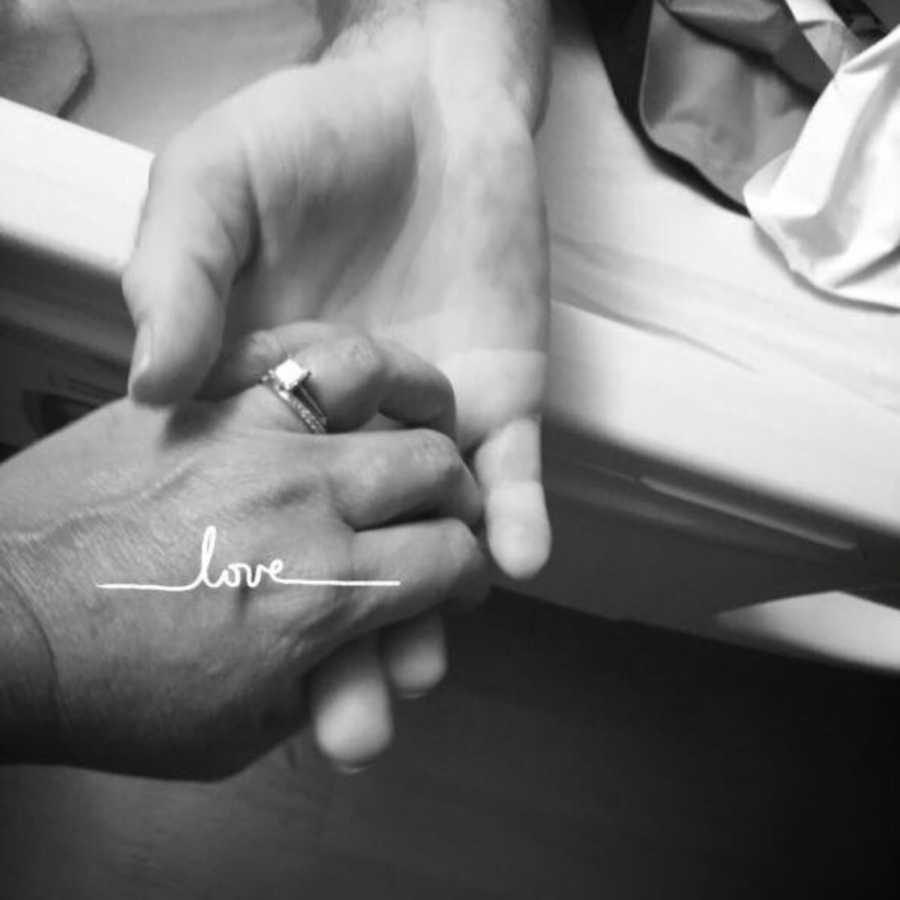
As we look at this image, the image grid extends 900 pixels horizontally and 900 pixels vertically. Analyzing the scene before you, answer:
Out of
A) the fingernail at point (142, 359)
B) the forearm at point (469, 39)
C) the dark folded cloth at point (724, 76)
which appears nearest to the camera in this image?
the fingernail at point (142, 359)

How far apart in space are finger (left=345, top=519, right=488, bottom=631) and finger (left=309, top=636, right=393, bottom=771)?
2cm

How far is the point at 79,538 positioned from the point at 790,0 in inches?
20.7

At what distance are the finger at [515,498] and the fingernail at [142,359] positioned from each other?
16 cm

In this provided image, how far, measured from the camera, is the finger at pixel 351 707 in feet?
1.29

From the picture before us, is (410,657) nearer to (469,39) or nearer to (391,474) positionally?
(391,474)

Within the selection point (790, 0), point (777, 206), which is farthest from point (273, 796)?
point (790, 0)

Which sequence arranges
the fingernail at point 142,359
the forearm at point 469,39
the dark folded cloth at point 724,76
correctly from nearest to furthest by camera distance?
1. the fingernail at point 142,359
2. the forearm at point 469,39
3. the dark folded cloth at point 724,76

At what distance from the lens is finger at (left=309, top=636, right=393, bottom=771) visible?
0.39 m

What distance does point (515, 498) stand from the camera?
0.45 meters

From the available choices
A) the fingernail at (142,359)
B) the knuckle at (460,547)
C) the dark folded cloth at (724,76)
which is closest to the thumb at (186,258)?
the fingernail at (142,359)

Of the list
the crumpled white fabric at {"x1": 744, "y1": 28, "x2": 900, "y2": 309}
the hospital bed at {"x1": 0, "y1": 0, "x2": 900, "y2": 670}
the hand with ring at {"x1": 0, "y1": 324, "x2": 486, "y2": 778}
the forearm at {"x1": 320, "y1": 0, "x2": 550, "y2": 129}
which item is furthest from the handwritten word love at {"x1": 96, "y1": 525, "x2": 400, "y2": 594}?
the crumpled white fabric at {"x1": 744, "y1": 28, "x2": 900, "y2": 309}

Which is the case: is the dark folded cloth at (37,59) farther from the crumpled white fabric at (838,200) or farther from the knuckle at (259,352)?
the crumpled white fabric at (838,200)

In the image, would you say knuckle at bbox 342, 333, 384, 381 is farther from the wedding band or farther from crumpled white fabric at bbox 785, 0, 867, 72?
crumpled white fabric at bbox 785, 0, 867, 72

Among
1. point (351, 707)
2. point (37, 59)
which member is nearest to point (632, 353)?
point (351, 707)
